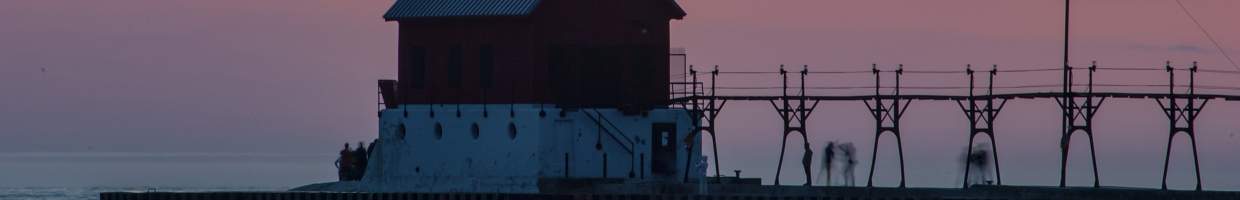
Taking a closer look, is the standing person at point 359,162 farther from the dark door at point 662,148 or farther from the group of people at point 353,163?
the dark door at point 662,148

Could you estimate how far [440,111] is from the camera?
79.3 metres

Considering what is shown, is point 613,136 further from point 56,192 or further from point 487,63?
point 56,192

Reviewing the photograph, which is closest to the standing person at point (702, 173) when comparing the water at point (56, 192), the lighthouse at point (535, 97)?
Answer: the lighthouse at point (535, 97)

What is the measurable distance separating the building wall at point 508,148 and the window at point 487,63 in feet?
2.03

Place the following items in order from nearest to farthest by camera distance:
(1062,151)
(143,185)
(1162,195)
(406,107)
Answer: (1162,195) → (1062,151) → (406,107) → (143,185)

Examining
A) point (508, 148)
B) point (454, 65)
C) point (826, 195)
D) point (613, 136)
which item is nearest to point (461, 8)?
point (454, 65)

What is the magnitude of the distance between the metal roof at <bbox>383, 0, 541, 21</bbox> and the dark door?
14.9ft

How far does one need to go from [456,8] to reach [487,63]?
1599mm

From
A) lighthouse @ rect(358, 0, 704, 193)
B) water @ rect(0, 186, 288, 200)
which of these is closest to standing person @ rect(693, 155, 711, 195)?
lighthouse @ rect(358, 0, 704, 193)

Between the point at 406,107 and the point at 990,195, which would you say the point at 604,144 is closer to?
the point at 406,107

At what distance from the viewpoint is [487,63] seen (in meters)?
78.4

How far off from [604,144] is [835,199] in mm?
9016

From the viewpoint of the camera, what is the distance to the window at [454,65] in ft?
259

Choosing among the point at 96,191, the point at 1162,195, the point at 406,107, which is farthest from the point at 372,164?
the point at 96,191
